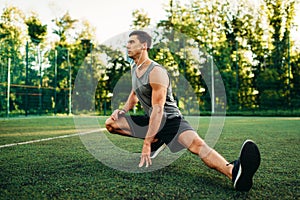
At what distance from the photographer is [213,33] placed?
64.0 feet

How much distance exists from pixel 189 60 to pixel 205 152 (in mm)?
14210

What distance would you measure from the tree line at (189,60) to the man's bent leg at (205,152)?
767 cm

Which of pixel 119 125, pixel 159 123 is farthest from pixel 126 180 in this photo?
pixel 119 125

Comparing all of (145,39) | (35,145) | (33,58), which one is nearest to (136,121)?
(145,39)

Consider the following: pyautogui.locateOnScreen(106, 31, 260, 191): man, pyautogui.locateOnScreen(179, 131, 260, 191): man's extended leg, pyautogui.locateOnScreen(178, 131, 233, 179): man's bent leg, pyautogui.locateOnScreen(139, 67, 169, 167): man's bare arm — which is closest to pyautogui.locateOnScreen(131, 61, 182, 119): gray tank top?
pyautogui.locateOnScreen(106, 31, 260, 191): man

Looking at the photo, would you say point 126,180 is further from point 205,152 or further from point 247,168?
point 247,168

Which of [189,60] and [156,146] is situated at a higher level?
[189,60]

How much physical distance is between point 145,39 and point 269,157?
160 cm

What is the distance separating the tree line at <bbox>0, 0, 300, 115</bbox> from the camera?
13438 mm

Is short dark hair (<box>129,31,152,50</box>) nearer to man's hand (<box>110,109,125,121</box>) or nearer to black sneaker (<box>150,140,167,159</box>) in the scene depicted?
man's hand (<box>110,109,125,121</box>)

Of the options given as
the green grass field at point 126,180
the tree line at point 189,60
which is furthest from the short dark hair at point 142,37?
the tree line at point 189,60

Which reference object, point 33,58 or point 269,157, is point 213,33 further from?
point 269,157

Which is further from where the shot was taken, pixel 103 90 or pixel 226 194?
pixel 103 90

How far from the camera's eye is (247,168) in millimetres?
1917
